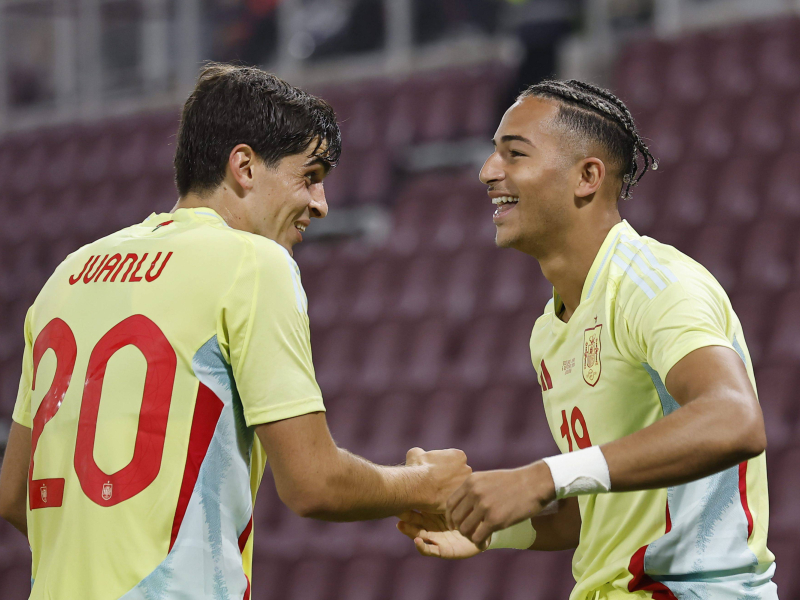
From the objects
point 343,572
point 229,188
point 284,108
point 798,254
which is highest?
point 284,108

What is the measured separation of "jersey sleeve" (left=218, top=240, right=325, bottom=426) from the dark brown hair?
1.17ft

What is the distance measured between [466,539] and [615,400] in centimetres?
66

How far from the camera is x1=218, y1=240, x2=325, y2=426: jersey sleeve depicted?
2.02 m

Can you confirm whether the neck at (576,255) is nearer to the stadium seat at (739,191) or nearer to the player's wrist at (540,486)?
the player's wrist at (540,486)

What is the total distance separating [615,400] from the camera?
7.77ft

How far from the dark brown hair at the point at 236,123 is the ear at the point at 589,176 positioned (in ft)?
2.38

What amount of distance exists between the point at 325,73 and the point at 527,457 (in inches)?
211

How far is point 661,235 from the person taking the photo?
657 centimetres

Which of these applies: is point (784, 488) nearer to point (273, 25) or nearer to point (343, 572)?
point (343, 572)

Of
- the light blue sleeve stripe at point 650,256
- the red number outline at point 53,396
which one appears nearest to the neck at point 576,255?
the light blue sleeve stripe at point 650,256

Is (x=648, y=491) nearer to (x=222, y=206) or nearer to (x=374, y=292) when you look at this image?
(x=222, y=206)

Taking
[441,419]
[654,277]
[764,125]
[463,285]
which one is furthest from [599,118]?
[764,125]

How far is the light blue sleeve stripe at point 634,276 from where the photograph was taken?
2.13 meters

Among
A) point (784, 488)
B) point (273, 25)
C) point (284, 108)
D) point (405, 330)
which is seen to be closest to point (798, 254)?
point (784, 488)
